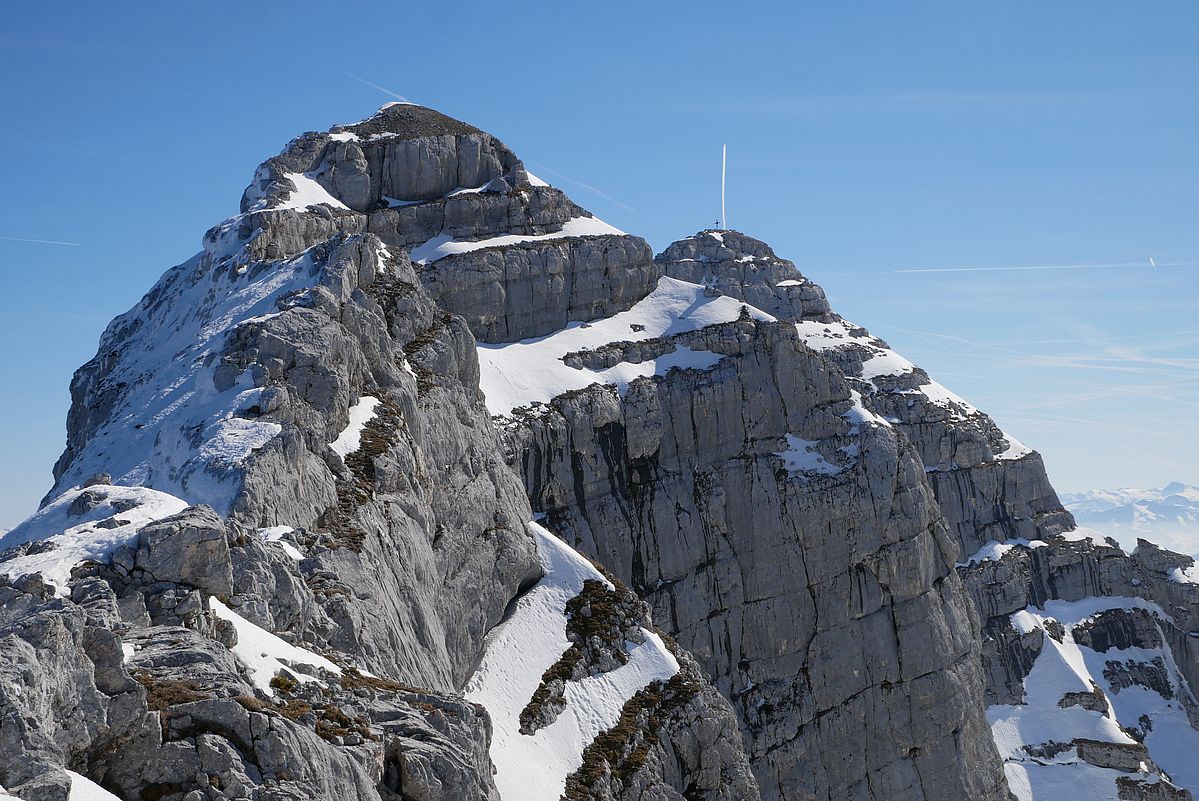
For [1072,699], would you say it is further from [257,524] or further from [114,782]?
[114,782]

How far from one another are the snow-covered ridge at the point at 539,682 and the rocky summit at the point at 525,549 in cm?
23

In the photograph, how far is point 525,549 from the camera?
70.4m

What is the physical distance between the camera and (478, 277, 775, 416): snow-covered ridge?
98.6 m

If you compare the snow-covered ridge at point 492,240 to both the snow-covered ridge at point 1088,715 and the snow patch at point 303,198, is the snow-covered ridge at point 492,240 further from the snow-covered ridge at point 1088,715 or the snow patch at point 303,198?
the snow-covered ridge at point 1088,715

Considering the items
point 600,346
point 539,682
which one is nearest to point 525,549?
point 539,682

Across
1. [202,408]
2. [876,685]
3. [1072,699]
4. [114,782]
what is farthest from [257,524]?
[1072,699]

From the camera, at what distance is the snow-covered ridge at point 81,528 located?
104ft

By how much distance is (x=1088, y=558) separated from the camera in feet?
541

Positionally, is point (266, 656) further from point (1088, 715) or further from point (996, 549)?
point (996, 549)

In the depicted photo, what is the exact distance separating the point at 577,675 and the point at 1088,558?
406ft

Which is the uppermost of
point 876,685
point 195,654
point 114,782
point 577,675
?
point 876,685

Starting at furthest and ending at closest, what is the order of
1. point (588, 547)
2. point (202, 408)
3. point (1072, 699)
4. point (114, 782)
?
point (1072, 699), point (588, 547), point (202, 408), point (114, 782)

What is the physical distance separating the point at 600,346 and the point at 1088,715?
82475 mm

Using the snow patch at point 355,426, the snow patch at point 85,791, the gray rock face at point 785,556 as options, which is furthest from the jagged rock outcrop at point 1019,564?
the snow patch at point 85,791
